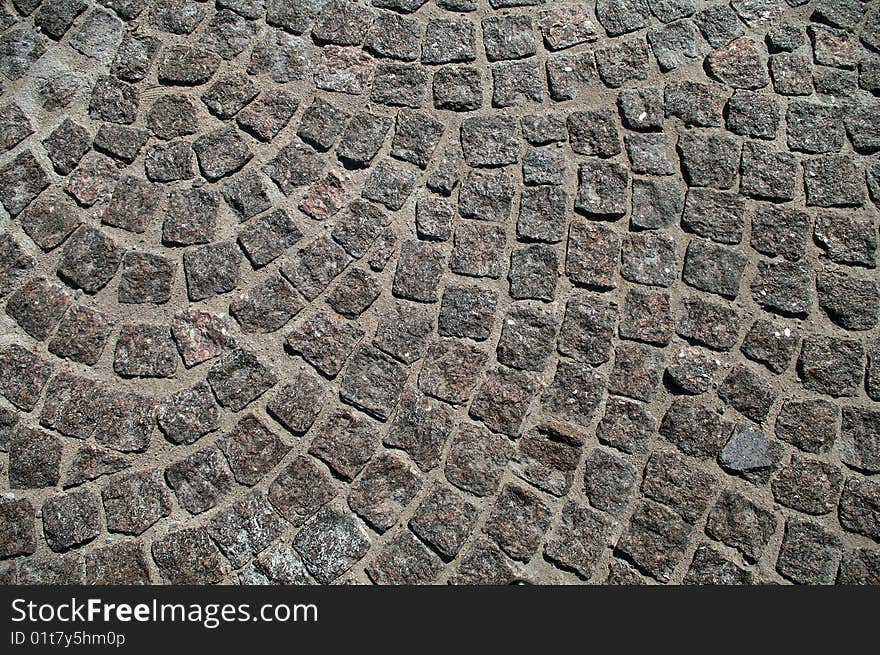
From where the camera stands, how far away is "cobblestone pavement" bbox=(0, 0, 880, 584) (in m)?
3.86

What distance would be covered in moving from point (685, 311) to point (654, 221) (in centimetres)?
51

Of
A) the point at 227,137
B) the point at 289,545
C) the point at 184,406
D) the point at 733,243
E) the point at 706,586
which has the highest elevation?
the point at 227,137

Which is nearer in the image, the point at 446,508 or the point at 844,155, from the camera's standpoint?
the point at 446,508

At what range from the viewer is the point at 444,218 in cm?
428

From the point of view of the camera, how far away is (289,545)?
3.80 m

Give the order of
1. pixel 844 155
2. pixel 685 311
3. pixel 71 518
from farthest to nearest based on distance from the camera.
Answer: pixel 844 155 → pixel 685 311 → pixel 71 518

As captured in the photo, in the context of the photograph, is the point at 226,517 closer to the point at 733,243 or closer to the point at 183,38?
the point at 183,38

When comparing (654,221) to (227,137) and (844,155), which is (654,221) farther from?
(227,137)

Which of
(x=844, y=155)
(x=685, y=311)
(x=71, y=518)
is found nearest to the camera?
(x=71, y=518)

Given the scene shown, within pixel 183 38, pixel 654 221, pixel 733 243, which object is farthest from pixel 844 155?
pixel 183 38

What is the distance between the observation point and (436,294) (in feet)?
13.7

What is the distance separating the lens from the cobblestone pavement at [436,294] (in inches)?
152

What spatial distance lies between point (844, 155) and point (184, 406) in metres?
3.69

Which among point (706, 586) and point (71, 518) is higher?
point (71, 518)
